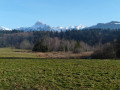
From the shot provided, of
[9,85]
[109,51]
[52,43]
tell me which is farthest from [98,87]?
[52,43]

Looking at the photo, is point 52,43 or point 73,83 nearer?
point 73,83

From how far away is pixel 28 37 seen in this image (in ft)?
493

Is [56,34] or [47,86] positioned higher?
[56,34]

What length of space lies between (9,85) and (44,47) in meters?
64.7

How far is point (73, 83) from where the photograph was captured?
8.69 metres

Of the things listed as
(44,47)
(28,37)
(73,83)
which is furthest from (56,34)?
(73,83)

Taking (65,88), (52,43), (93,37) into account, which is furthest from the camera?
(93,37)

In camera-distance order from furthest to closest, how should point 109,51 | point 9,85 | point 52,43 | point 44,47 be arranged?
point 52,43, point 44,47, point 109,51, point 9,85

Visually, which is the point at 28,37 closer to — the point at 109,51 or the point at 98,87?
the point at 109,51

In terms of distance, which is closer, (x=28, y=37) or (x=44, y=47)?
(x=44, y=47)

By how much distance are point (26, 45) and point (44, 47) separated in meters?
45.6

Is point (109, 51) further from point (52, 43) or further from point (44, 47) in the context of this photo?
point (52, 43)

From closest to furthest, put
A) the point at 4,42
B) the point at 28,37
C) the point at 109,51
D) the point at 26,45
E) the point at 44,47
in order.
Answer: the point at 109,51 → the point at 44,47 → the point at 26,45 → the point at 4,42 → the point at 28,37

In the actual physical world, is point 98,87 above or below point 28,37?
below
